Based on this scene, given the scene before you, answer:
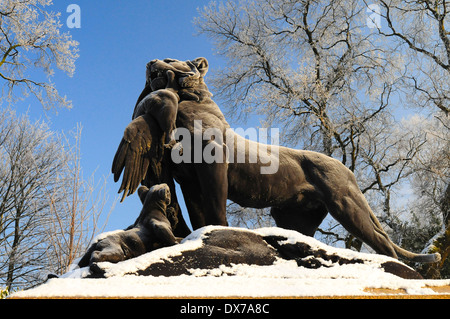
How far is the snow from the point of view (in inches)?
115

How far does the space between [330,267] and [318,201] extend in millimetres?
1576

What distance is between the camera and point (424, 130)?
15258 millimetres

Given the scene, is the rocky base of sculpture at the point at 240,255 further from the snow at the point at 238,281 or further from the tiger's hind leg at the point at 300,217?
the tiger's hind leg at the point at 300,217

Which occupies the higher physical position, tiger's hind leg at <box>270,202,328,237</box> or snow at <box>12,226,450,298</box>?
tiger's hind leg at <box>270,202,328,237</box>

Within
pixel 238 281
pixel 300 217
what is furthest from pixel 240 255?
pixel 300 217

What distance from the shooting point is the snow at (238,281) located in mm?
2918

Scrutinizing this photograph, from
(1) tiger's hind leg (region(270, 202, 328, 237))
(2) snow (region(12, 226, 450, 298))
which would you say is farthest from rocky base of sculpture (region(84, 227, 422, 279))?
(1) tiger's hind leg (region(270, 202, 328, 237))

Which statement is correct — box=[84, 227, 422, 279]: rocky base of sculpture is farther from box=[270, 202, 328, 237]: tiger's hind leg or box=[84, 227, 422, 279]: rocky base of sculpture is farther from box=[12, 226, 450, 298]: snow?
box=[270, 202, 328, 237]: tiger's hind leg

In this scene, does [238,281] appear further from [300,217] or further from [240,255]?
[300,217]

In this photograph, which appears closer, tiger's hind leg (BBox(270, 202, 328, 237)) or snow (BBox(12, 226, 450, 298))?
snow (BBox(12, 226, 450, 298))

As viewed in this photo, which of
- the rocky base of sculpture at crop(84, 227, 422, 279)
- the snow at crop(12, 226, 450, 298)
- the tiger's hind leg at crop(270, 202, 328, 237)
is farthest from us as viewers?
the tiger's hind leg at crop(270, 202, 328, 237)

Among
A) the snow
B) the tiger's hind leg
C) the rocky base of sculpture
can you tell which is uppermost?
the tiger's hind leg

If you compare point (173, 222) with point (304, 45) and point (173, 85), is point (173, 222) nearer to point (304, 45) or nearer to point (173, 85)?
point (173, 85)

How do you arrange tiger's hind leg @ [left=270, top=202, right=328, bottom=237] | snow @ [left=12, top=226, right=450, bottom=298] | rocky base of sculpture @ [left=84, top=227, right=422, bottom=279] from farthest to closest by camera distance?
tiger's hind leg @ [left=270, top=202, right=328, bottom=237], rocky base of sculpture @ [left=84, top=227, right=422, bottom=279], snow @ [left=12, top=226, right=450, bottom=298]
